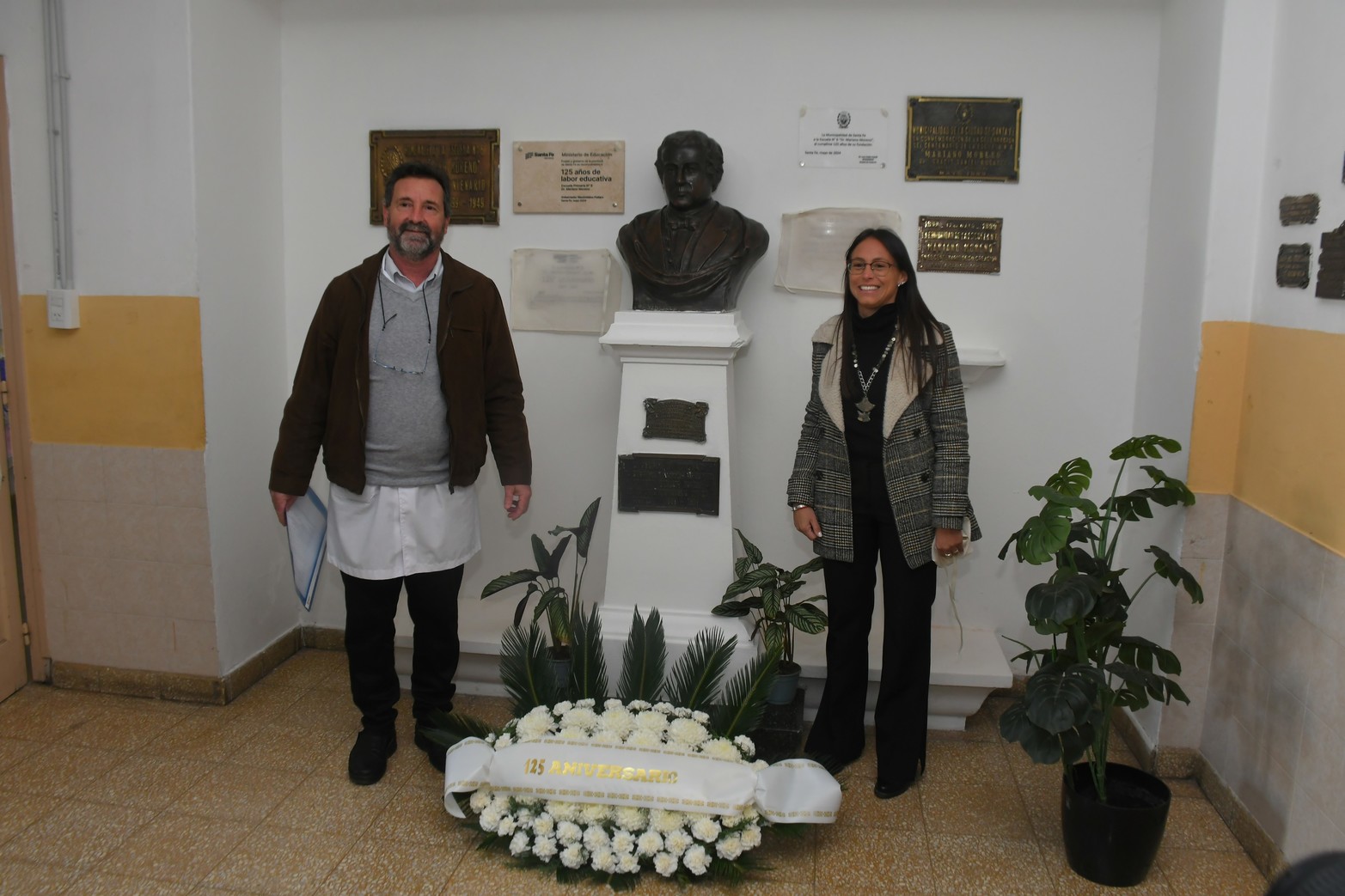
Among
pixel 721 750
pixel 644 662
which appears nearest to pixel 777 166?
pixel 644 662

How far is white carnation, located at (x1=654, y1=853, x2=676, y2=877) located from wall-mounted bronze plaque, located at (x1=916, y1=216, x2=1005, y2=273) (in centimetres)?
198

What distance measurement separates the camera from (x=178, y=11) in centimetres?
295

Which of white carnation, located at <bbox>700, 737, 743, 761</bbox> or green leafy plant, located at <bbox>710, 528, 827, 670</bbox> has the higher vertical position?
green leafy plant, located at <bbox>710, 528, 827, 670</bbox>

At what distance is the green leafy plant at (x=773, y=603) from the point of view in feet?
9.23

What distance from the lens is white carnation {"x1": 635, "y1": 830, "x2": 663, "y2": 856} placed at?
229 cm

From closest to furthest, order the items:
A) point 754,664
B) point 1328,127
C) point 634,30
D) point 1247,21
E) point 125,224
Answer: point 1328,127 < point 1247,21 < point 754,664 < point 125,224 < point 634,30

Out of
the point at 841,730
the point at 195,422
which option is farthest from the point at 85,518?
the point at 841,730

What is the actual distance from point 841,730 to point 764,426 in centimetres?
105

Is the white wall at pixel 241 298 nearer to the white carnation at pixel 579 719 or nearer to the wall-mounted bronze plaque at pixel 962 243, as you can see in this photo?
the white carnation at pixel 579 719

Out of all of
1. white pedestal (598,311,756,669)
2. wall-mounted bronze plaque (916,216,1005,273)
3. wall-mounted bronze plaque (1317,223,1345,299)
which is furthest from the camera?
wall-mounted bronze plaque (916,216,1005,273)

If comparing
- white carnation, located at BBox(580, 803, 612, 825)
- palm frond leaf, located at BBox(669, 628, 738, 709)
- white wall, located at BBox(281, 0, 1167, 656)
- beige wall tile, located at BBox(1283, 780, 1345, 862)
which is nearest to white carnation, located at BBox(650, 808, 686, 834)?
white carnation, located at BBox(580, 803, 612, 825)

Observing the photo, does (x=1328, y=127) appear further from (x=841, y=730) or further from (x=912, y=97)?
(x=841, y=730)

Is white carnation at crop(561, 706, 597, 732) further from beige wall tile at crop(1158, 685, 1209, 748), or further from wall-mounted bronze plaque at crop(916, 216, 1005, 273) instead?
wall-mounted bronze plaque at crop(916, 216, 1005, 273)

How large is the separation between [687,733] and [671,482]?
30.4 inches
